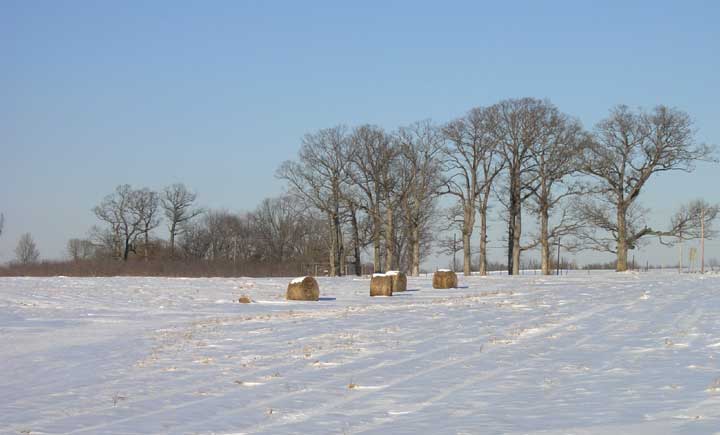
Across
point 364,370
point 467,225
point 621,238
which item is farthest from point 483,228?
point 364,370

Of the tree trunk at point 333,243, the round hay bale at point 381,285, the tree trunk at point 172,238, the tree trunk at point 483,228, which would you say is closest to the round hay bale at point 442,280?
the round hay bale at point 381,285

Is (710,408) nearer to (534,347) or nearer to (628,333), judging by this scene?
(534,347)

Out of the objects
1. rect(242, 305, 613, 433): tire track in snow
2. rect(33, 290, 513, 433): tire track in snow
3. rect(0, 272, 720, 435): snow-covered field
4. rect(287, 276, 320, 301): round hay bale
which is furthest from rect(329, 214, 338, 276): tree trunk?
rect(242, 305, 613, 433): tire track in snow

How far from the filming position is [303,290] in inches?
1153

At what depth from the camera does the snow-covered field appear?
8852 millimetres

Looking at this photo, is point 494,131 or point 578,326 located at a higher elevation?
point 494,131

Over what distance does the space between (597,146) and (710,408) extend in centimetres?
4584

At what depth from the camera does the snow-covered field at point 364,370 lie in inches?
348

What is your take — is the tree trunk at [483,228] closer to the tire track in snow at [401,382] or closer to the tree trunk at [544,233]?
the tree trunk at [544,233]

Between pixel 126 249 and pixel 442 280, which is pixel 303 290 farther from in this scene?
pixel 126 249

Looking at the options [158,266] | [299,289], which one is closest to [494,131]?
[158,266]

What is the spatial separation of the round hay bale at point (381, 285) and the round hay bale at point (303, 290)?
330 cm

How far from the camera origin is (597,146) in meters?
52.6

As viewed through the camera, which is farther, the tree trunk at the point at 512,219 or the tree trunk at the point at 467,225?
the tree trunk at the point at 467,225
